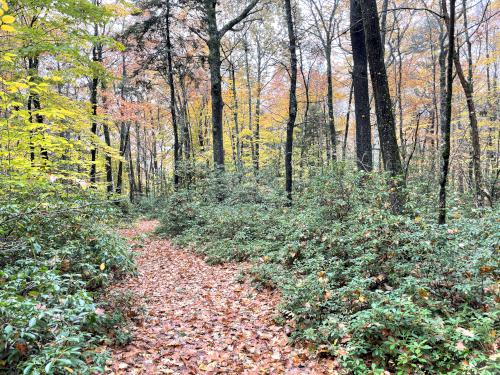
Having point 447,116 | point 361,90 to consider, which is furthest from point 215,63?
point 447,116

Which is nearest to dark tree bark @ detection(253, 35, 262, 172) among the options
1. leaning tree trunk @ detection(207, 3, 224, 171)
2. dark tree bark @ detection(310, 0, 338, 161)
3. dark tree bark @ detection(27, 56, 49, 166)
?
dark tree bark @ detection(310, 0, 338, 161)

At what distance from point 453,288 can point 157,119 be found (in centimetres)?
2595

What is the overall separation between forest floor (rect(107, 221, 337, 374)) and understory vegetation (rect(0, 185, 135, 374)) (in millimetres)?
466

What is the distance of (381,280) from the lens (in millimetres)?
4285

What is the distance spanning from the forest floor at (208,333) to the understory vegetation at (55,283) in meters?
0.47

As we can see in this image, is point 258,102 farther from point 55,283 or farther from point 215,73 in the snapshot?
point 55,283

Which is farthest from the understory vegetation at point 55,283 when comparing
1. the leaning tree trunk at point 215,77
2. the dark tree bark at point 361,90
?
the leaning tree trunk at point 215,77

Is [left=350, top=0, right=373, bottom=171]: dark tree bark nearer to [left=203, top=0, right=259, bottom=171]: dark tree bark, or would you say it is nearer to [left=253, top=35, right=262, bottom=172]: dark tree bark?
[left=203, top=0, right=259, bottom=171]: dark tree bark

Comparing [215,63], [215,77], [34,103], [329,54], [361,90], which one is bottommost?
[361,90]

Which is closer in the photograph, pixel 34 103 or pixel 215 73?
pixel 34 103

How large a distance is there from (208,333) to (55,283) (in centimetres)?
235

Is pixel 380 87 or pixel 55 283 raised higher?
pixel 380 87

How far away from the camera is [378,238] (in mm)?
4789

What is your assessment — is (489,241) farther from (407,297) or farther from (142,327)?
(142,327)
